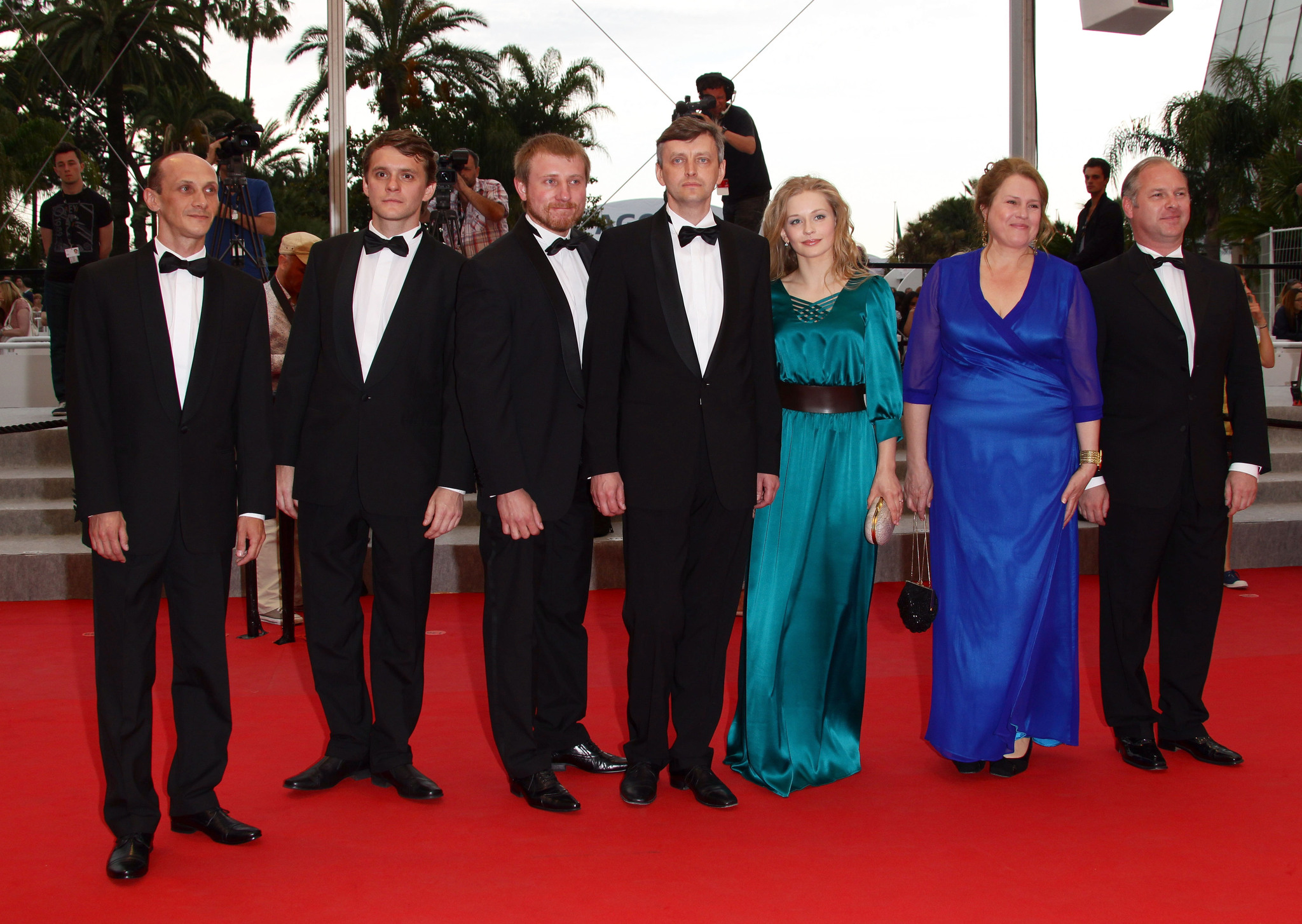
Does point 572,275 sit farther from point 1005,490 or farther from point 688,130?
point 1005,490

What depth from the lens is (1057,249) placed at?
1236 cm

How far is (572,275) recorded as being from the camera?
2.98 metres

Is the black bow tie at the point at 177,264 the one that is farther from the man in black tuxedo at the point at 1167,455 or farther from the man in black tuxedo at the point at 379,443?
the man in black tuxedo at the point at 1167,455

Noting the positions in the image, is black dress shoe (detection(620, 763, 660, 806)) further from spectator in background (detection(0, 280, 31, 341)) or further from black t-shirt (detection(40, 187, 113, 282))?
spectator in background (detection(0, 280, 31, 341))

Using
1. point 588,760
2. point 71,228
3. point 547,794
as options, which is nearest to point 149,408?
point 547,794

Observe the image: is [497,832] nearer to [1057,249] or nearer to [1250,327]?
[1250,327]

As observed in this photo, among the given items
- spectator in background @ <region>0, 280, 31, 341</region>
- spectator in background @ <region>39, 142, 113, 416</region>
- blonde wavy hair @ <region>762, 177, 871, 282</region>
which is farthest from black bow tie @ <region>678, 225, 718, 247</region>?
spectator in background @ <region>0, 280, 31, 341</region>

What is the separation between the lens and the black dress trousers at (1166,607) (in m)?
3.18

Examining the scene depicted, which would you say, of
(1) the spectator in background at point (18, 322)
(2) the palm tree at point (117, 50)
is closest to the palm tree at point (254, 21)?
(2) the palm tree at point (117, 50)

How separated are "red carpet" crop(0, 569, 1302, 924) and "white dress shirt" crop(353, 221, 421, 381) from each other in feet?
3.83

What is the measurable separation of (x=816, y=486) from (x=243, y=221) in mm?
3441

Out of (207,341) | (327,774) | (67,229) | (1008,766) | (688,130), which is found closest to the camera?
(207,341)

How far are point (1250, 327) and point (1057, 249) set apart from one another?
384 inches

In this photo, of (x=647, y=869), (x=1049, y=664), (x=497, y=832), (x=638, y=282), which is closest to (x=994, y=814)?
(x=1049, y=664)
